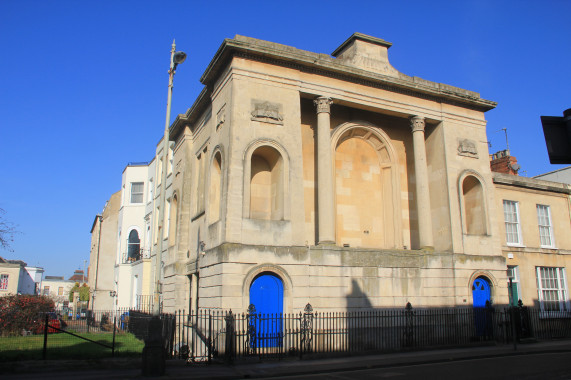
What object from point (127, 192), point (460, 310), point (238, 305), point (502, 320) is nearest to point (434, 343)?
point (460, 310)

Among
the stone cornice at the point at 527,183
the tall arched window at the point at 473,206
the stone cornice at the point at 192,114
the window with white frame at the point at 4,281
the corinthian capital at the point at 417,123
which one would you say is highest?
the stone cornice at the point at 192,114

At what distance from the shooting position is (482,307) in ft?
67.5

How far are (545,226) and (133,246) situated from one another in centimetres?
2862

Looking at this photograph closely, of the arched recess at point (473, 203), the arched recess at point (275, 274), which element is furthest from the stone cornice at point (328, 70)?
the arched recess at point (275, 274)

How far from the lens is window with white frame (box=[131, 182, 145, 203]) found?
37906mm

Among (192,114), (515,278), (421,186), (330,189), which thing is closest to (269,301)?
(330,189)

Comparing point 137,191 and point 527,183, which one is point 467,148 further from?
point 137,191

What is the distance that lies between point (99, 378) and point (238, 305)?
538 centimetres

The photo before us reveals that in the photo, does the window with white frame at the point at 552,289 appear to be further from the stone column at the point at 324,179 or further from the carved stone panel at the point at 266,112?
the carved stone panel at the point at 266,112

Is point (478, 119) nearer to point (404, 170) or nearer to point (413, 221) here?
point (404, 170)

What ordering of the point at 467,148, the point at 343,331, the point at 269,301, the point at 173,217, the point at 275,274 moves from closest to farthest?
the point at 269,301 < the point at 275,274 < the point at 343,331 < the point at 467,148 < the point at 173,217

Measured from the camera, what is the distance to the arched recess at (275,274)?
Result: 635 inches

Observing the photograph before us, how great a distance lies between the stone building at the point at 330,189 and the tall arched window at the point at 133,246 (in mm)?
11033

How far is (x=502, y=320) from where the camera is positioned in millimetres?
19828
